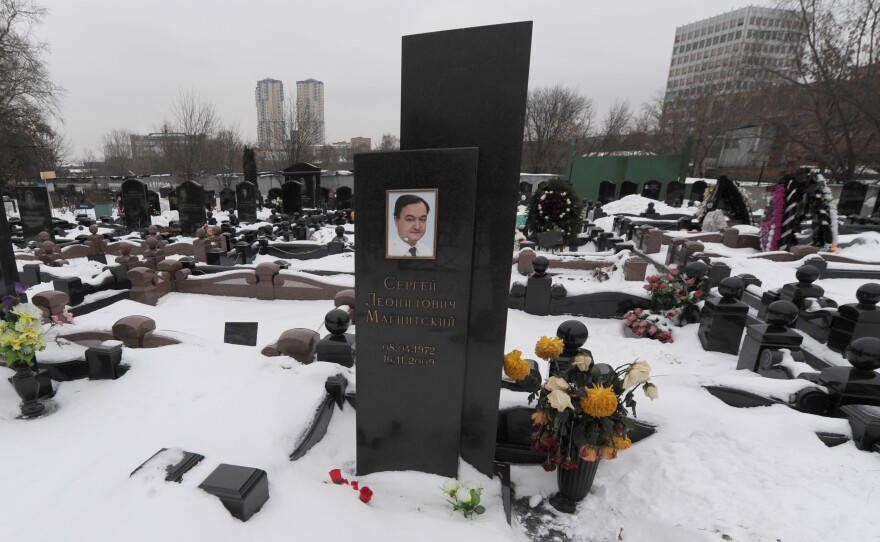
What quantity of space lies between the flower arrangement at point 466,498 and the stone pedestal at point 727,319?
4.90 metres

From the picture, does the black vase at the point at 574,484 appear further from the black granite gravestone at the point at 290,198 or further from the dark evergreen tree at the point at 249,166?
the dark evergreen tree at the point at 249,166

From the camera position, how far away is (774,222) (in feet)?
36.3

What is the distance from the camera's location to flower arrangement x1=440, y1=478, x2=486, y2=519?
9.05 ft

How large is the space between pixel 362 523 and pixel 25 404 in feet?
11.0

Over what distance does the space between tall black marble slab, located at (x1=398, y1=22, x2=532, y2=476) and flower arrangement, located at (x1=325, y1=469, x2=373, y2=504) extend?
1299 millimetres

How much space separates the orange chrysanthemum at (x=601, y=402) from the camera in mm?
2629

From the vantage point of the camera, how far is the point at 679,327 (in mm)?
6918

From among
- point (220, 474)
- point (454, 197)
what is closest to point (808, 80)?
point (454, 197)

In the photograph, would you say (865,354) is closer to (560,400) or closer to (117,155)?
(560,400)

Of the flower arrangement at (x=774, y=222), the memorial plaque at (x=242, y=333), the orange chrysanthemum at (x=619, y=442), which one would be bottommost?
the memorial plaque at (x=242, y=333)

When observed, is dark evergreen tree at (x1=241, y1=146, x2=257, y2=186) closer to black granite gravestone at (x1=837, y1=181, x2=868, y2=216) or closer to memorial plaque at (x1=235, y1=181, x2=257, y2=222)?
memorial plaque at (x1=235, y1=181, x2=257, y2=222)

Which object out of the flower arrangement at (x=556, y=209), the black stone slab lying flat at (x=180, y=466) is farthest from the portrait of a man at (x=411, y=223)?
the flower arrangement at (x=556, y=209)

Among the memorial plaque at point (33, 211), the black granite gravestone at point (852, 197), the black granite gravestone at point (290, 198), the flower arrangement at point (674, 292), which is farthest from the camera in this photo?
the black granite gravestone at point (290, 198)

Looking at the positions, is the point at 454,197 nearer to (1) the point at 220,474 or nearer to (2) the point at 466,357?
(2) the point at 466,357
